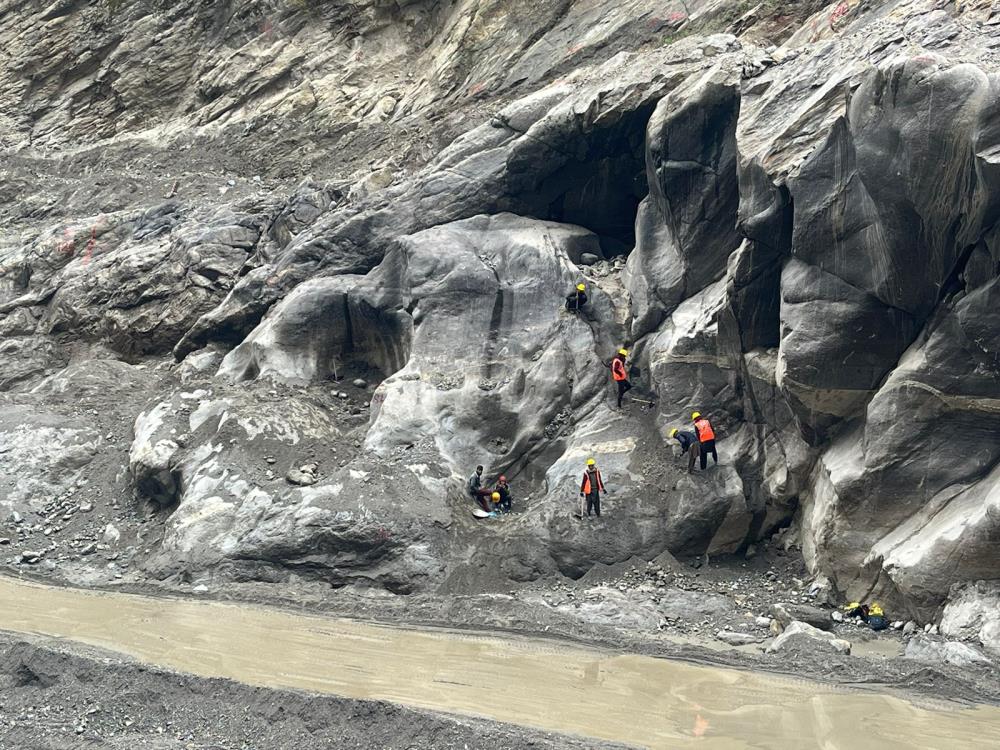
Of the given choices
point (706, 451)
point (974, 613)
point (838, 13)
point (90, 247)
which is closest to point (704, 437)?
point (706, 451)

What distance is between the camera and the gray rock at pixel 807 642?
38.9 feet

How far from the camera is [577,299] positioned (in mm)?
18203

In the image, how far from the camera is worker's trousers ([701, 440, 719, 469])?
1549cm

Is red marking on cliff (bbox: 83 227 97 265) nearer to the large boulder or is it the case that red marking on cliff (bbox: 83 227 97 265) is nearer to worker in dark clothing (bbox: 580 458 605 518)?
worker in dark clothing (bbox: 580 458 605 518)

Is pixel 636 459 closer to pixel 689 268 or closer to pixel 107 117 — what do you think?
pixel 689 268

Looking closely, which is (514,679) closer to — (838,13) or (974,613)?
(974,613)

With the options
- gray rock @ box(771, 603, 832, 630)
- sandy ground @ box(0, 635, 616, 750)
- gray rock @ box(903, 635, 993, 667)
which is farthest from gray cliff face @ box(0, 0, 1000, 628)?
sandy ground @ box(0, 635, 616, 750)

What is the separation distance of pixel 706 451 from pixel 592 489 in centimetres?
206

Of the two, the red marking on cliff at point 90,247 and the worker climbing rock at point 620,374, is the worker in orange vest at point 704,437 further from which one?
the red marking on cliff at point 90,247

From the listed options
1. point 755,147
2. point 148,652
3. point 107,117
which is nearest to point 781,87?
point 755,147

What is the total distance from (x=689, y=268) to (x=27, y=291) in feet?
63.6

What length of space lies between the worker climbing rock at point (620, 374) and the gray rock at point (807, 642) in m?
5.76

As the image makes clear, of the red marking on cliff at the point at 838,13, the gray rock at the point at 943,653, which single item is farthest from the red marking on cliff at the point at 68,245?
the gray rock at the point at 943,653

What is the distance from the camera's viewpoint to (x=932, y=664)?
1108 centimetres
